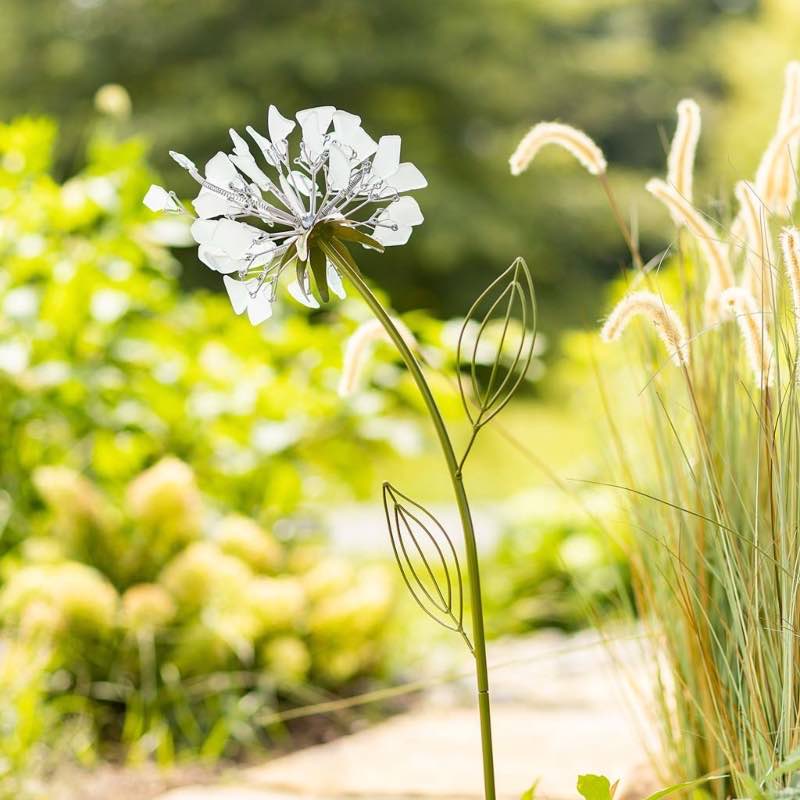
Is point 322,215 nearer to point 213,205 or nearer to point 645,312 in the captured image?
point 213,205

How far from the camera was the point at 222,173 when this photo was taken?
74 cm

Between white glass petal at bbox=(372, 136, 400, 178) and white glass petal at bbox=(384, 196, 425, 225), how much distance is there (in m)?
0.03

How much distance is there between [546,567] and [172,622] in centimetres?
153

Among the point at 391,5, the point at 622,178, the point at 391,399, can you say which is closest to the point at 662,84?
the point at 622,178

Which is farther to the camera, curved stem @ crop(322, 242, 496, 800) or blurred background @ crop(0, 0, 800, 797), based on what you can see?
blurred background @ crop(0, 0, 800, 797)

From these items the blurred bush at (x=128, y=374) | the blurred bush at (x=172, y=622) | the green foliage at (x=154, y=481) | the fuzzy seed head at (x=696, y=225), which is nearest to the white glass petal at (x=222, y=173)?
the fuzzy seed head at (x=696, y=225)

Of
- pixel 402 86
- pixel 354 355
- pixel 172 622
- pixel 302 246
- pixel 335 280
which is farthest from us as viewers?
pixel 402 86

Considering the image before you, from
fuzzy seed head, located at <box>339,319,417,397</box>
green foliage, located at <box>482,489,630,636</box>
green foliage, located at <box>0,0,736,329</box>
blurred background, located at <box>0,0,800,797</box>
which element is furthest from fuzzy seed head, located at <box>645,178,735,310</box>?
green foliage, located at <box>0,0,736,329</box>

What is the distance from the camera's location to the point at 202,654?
2.07m

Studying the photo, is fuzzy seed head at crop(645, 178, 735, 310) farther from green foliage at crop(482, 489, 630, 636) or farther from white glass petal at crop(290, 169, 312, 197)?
green foliage at crop(482, 489, 630, 636)

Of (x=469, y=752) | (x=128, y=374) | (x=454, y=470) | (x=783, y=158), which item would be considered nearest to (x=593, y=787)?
(x=454, y=470)

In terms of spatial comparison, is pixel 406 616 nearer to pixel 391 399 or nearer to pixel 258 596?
pixel 391 399

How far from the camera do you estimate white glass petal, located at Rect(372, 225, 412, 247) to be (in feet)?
2.49

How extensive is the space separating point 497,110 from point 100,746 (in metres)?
12.1
